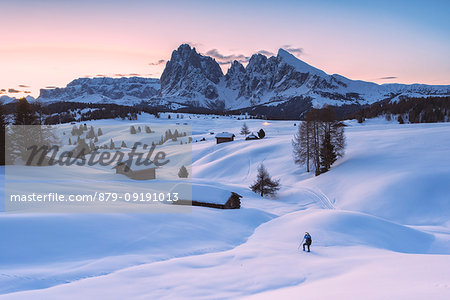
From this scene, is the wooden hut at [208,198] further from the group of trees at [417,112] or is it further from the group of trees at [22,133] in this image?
the group of trees at [417,112]

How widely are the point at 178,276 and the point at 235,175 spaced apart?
130 ft

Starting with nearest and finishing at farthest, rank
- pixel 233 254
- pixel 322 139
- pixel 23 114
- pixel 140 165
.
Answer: pixel 233 254
pixel 23 114
pixel 140 165
pixel 322 139

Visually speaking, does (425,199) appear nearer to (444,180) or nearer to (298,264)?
(444,180)

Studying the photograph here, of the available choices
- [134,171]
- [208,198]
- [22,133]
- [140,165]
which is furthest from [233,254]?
[140,165]

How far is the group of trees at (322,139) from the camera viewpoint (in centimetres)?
3962

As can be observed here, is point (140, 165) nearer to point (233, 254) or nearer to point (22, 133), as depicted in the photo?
point (22, 133)

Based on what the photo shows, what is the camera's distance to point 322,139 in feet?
135

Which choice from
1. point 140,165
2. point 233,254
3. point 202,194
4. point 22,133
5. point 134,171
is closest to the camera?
point 233,254

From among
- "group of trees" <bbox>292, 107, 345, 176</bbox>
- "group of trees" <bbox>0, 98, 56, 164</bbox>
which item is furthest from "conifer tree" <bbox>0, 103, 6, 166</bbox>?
"group of trees" <bbox>292, 107, 345, 176</bbox>

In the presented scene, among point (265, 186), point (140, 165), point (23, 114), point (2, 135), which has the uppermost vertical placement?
point (23, 114)

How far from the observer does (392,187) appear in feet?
91.5

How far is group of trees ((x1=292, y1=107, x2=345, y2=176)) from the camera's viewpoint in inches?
1560

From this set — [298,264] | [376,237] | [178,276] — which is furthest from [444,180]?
[178,276]

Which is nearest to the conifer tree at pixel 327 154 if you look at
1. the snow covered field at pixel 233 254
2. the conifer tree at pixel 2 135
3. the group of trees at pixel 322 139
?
the group of trees at pixel 322 139
